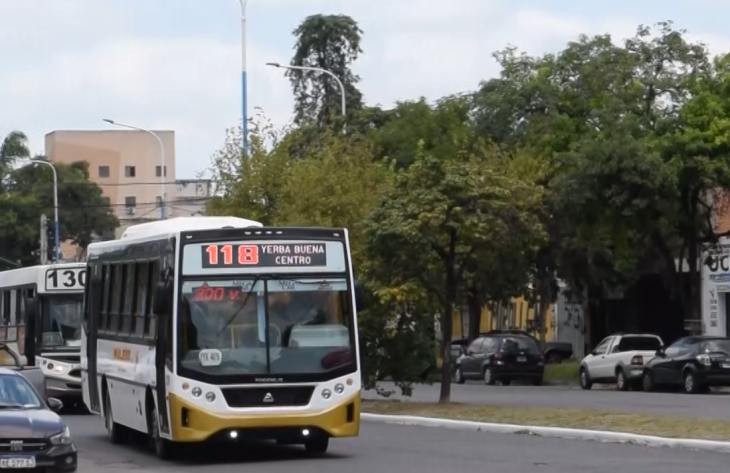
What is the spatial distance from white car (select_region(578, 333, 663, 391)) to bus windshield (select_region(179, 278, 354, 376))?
24560mm

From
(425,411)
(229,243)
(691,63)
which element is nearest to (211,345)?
(229,243)

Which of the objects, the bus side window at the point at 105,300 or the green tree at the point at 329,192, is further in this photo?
the green tree at the point at 329,192

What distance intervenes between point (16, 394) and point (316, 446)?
15.0ft

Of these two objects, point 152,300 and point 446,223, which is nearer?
point 152,300

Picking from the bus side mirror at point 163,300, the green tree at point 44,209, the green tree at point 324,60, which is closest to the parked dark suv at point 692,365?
the bus side mirror at point 163,300

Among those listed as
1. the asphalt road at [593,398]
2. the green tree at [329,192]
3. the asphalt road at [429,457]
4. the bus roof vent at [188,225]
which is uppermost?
the green tree at [329,192]

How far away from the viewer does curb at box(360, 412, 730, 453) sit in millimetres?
20906

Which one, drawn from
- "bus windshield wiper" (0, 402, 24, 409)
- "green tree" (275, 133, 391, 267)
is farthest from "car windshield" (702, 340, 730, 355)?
"bus windshield wiper" (0, 402, 24, 409)

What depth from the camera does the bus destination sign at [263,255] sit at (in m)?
20.3

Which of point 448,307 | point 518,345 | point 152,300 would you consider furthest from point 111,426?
point 518,345

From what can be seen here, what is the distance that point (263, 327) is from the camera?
20.1 m

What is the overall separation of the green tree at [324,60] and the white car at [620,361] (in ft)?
102

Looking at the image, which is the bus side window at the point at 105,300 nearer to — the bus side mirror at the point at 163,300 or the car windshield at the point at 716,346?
the bus side mirror at the point at 163,300

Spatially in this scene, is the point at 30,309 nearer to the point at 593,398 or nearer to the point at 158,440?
the point at 158,440
